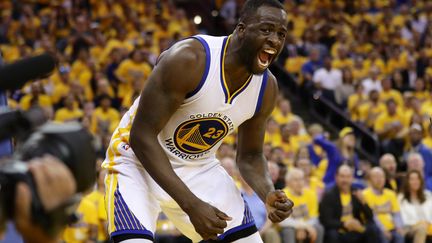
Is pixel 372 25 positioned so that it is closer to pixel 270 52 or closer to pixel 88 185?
pixel 270 52

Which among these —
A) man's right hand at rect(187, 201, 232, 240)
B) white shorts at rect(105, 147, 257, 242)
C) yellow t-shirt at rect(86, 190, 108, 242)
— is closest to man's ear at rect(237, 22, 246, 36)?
white shorts at rect(105, 147, 257, 242)

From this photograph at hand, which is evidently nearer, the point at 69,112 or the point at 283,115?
the point at 69,112

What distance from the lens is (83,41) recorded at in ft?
45.7

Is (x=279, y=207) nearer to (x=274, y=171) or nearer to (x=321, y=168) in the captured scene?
(x=274, y=171)

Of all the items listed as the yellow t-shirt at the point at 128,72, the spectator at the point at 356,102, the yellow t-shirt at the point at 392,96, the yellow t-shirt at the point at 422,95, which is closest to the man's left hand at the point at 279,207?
the yellow t-shirt at the point at 128,72

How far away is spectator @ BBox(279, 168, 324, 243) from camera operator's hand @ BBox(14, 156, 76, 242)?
742cm

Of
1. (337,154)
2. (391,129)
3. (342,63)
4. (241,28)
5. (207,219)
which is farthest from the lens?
(342,63)

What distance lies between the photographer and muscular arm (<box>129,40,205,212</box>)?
450cm

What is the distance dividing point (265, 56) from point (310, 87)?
11066mm

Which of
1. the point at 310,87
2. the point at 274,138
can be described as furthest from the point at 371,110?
the point at 274,138

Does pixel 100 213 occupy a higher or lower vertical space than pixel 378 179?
higher

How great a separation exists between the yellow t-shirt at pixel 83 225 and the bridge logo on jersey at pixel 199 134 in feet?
13.0

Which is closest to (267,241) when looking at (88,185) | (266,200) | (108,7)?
(266,200)

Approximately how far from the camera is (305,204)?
32.0ft
